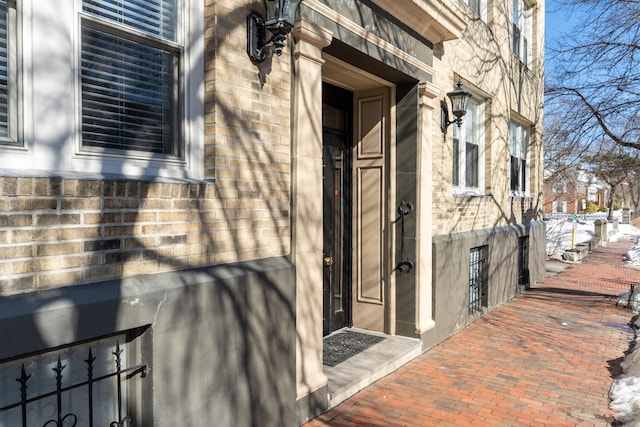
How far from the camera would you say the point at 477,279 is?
8445mm

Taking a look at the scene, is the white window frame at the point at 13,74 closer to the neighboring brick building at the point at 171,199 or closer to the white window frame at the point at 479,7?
the neighboring brick building at the point at 171,199

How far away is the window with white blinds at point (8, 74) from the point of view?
7.71 ft

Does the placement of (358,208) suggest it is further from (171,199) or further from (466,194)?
(171,199)

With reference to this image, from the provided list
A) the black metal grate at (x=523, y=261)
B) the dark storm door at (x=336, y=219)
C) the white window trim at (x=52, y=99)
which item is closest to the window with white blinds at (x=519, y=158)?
the black metal grate at (x=523, y=261)

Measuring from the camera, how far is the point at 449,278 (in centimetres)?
704

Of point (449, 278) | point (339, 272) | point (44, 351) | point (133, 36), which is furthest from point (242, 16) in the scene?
point (449, 278)

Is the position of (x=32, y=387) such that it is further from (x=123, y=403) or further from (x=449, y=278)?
(x=449, y=278)

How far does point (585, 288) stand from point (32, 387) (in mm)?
12217

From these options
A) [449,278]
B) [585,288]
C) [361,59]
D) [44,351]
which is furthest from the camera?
[585,288]

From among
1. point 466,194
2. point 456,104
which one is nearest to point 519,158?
point 466,194

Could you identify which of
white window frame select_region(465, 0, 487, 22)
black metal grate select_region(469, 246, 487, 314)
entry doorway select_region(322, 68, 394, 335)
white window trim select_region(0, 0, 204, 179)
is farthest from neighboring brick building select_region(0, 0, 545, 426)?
black metal grate select_region(469, 246, 487, 314)

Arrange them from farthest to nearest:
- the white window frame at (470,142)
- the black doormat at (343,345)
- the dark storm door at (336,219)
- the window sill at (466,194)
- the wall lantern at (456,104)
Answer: the white window frame at (470,142), the window sill at (466,194), the wall lantern at (456,104), the dark storm door at (336,219), the black doormat at (343,345)

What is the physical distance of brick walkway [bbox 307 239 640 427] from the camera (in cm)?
443

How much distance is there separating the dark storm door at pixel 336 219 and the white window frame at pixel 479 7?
3507 mm
